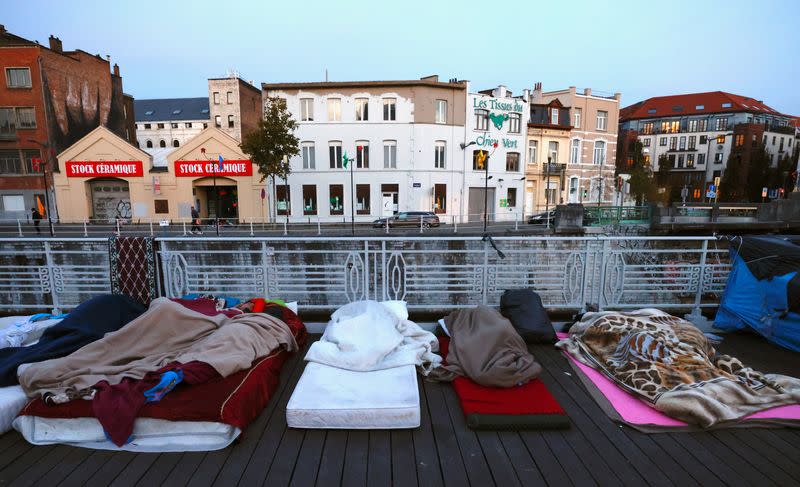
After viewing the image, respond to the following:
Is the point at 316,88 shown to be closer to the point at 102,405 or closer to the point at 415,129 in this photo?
the point at 415,129

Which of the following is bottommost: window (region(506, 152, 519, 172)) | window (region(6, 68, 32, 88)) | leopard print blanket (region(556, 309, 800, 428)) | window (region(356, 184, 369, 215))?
leopard print blanket (region(556, 309, 800, 428))

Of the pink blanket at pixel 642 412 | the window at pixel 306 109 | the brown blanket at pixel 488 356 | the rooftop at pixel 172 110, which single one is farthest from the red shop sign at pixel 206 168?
the rooftop at pixel 172 110

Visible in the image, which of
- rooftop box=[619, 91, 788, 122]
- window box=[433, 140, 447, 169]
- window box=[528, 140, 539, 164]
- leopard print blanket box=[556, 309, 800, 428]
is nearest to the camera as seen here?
leopard print blanket box=[556, 309, 800, 428]

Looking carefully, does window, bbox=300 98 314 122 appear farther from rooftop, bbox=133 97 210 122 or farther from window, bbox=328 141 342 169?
rooftop, bbox=133 97 210 122

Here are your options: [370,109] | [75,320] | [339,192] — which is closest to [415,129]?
[370,109]

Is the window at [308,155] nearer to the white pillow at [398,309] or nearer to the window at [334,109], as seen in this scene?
the window at [334,109]

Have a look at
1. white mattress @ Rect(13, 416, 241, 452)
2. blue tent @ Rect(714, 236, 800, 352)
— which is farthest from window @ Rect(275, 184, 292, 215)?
blue tent @ Rect(714, 236, 800, 352)

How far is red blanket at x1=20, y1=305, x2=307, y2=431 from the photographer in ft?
8.98

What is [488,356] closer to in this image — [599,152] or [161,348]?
[161,348]

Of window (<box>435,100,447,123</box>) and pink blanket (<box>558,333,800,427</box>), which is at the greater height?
window (<box>435,100,447,123</box>)

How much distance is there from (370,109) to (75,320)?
2455cm

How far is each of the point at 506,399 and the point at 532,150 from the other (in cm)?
3105

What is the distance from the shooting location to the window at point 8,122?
26078mm

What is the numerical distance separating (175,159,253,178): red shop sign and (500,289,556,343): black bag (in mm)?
23648
